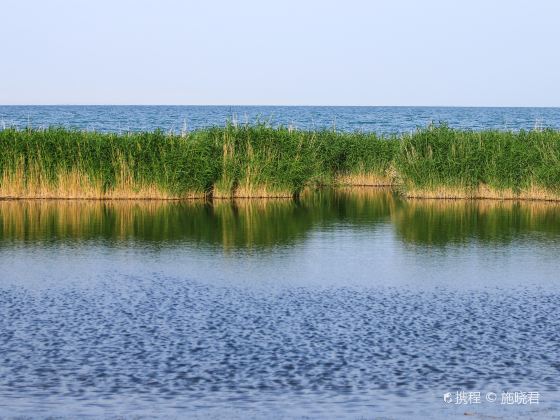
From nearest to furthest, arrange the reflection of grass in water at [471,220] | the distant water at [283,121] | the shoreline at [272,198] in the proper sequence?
1. the reflection of grass in water at [471,220]
2. the shoreline at [272,198]
3. the distant water at [283,121]

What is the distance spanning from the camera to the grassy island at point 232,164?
37.2m

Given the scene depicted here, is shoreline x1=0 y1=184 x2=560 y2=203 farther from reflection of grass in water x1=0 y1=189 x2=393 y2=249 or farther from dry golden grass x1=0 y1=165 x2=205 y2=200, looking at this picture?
reflection of grass in water x1=0 y1=189 x2=393 y2=249

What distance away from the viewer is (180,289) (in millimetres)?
19234

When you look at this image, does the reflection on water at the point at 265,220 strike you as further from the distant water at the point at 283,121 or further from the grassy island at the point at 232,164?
the distant water at the point at 283,121

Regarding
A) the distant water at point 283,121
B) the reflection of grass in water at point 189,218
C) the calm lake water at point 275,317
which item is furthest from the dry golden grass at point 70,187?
the distant water at point 283,121

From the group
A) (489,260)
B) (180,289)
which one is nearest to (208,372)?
(180,289)

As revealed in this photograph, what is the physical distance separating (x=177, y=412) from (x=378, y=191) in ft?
109

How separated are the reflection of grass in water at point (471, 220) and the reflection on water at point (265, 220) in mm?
31

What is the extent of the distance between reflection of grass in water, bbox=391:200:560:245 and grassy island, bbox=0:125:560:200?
1201 mm

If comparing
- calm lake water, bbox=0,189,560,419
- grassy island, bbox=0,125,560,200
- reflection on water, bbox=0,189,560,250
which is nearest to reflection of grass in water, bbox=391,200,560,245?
reflection on water, bbox=0,189,560,250

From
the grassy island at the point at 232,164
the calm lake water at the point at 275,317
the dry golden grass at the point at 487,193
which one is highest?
the grassy island at the point at 232,164

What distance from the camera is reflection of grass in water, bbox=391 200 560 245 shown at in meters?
27.8

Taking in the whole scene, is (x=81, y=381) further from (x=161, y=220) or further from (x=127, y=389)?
(x=161, y=220)

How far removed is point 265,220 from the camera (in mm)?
31547
